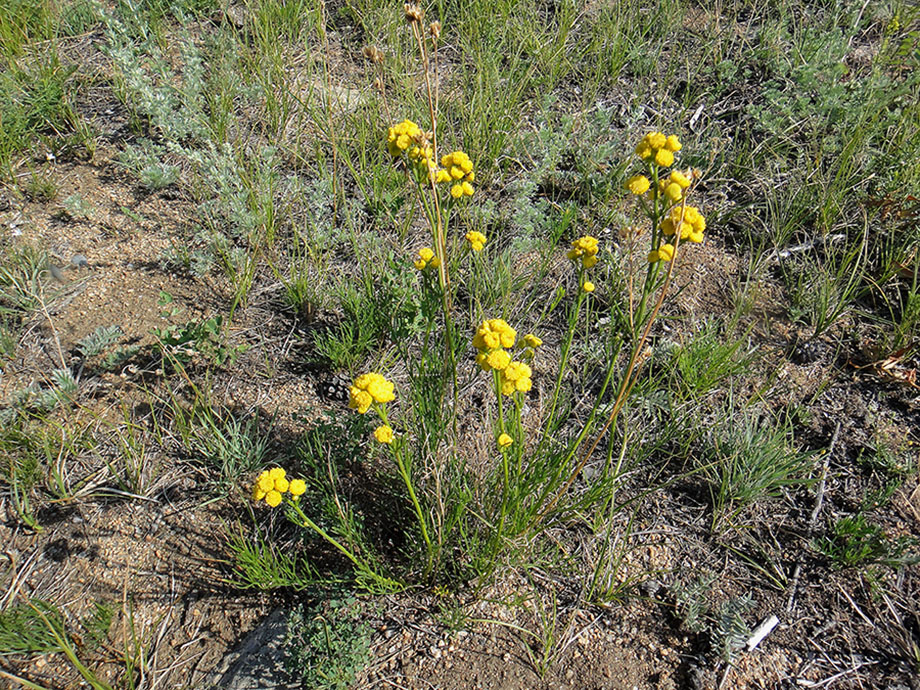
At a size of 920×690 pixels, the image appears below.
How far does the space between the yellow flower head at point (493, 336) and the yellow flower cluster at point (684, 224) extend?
16.2 inches

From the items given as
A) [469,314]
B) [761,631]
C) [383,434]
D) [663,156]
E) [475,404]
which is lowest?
[761,631]

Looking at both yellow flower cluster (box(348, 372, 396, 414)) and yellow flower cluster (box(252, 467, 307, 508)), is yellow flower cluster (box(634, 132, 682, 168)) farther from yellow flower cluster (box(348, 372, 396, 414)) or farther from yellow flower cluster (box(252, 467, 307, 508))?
yellow flower cluster (box(252, 467, 307, 508))

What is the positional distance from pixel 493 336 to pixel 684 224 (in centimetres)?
51

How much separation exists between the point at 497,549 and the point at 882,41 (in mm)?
3720

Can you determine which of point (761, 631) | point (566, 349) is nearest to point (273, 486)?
point (566, 349)

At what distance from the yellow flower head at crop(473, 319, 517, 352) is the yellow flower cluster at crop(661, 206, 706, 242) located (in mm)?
411

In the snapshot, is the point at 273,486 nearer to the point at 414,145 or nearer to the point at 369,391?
the point at 369,391

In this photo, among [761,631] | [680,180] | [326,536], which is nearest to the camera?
[680,180]

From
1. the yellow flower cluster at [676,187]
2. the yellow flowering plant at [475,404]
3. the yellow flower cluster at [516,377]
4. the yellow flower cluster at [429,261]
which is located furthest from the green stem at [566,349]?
the yellow flower cluster at [429,261]

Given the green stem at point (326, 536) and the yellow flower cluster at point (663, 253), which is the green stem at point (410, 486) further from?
the yellow flower cluster at point (663, 253)

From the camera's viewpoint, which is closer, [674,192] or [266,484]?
[674,192]

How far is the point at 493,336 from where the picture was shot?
140 centimetres

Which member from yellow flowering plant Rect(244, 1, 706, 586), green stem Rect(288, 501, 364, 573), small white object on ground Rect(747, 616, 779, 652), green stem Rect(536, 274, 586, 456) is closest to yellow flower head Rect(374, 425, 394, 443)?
yellow flowering plant Rect(244, 1, 706, 586)

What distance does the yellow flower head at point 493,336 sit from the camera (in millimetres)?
1397
